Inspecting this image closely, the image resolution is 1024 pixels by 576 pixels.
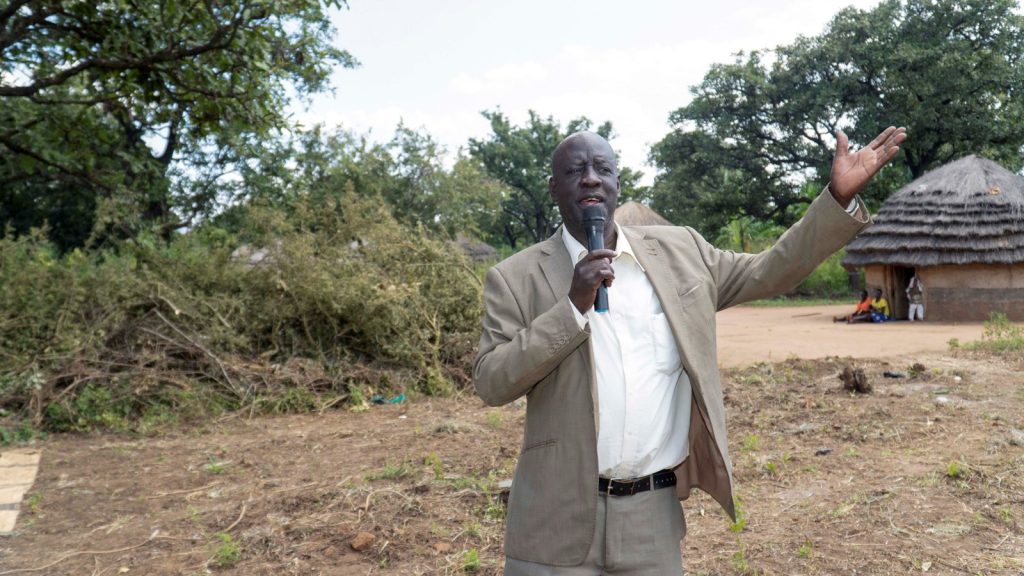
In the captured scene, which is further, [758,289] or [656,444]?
[758,289]

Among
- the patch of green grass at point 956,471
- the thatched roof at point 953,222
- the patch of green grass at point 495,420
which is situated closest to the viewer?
the patch of green grass at point 956,471

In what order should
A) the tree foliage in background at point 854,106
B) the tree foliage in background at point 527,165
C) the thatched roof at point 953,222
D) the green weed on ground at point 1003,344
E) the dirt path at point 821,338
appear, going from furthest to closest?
the tree foliage in background at point 527,165, the tree foliage in background at point 854,106, the thatched roof at point 953,222, the dirt path at point 821,338, the green weed on ground at point 1003,344

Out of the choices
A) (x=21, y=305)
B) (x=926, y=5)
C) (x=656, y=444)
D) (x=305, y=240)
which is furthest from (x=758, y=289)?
(x=926, y=5)

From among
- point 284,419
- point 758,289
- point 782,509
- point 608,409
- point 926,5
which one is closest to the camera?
point 608,409

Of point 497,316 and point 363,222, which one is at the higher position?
point 363,222

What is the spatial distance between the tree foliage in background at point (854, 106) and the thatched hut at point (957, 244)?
614 centimetres

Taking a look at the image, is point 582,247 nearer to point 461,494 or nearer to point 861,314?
point 461,494

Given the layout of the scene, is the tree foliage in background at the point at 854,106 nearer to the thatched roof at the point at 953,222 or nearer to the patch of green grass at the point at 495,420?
the thatched roof at the point at 953,222

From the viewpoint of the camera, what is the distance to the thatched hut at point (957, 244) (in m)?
14.4

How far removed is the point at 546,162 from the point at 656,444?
107 feet

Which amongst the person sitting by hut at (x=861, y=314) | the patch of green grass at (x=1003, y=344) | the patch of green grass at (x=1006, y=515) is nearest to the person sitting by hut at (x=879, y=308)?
the person sitting by hut at (x=861, y=314)

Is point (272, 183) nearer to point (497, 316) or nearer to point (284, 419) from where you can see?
point (284, 419)

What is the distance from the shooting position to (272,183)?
16.0 m

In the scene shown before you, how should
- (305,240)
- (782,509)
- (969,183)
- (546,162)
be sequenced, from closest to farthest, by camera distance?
(782,509) → (305,240) → (969,183) → (546,162)
